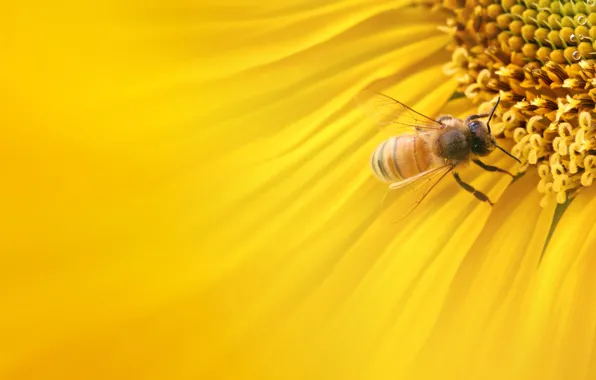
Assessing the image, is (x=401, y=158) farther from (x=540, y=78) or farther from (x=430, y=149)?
(x=540, y=78)

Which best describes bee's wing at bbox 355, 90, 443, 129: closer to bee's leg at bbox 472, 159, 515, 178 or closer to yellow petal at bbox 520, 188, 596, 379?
bee's leg at bbox 472, 159, 515, 178

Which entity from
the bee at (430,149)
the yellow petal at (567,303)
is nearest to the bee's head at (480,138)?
the bee at (430,149)

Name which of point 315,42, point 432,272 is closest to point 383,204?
point 432,272

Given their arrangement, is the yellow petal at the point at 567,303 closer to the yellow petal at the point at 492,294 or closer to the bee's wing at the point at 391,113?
the yellow petal at the point at 492,294

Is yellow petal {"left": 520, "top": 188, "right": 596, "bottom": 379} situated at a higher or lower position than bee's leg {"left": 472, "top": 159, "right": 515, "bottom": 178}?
lower

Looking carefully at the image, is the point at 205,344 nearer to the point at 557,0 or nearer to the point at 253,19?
the point at 253,19

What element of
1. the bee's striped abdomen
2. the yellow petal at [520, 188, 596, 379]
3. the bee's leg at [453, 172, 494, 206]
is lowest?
the yellow petal at [520, 188, 596, 379]

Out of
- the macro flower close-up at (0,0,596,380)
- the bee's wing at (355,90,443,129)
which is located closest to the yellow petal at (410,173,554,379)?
the macro flower close-up at (0,0,596,380)

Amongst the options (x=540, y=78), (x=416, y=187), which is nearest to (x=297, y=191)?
(x=416, y=187)
